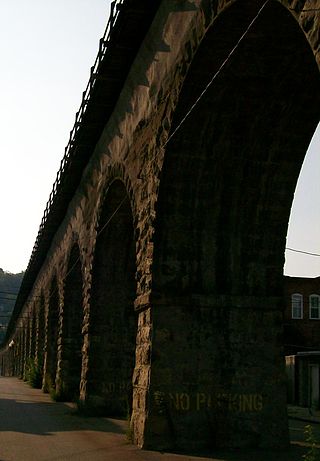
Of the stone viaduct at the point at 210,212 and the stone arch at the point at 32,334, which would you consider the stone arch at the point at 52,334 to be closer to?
the stone arch at the point at 32,334

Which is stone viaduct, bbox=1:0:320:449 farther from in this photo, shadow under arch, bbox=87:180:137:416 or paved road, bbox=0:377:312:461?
shadow under arch, bbox=87:180:137:416

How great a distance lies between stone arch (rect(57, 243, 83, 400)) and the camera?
68.1ft

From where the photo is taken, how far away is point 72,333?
21.3m

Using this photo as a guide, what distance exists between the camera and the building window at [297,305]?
3484 cm

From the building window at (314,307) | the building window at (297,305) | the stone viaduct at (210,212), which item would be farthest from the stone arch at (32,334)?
the stone viaduct at (210,212)

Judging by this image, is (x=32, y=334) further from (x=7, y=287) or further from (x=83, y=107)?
(x=7, y=287)

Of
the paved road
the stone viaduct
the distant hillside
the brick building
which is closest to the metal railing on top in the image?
the stone viaduct

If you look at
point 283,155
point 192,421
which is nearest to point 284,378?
point 192,421

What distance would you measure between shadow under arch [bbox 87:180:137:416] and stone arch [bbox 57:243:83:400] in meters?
4.74

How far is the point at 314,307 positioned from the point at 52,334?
567 inches

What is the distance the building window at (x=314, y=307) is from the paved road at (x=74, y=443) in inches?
835

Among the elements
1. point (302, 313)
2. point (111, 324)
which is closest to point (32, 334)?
point (302, 313)

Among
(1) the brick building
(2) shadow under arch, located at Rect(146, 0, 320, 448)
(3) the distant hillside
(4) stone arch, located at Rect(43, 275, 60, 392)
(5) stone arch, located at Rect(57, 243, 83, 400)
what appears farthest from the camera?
(3) the distant hillside

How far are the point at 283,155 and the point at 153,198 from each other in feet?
6.83
